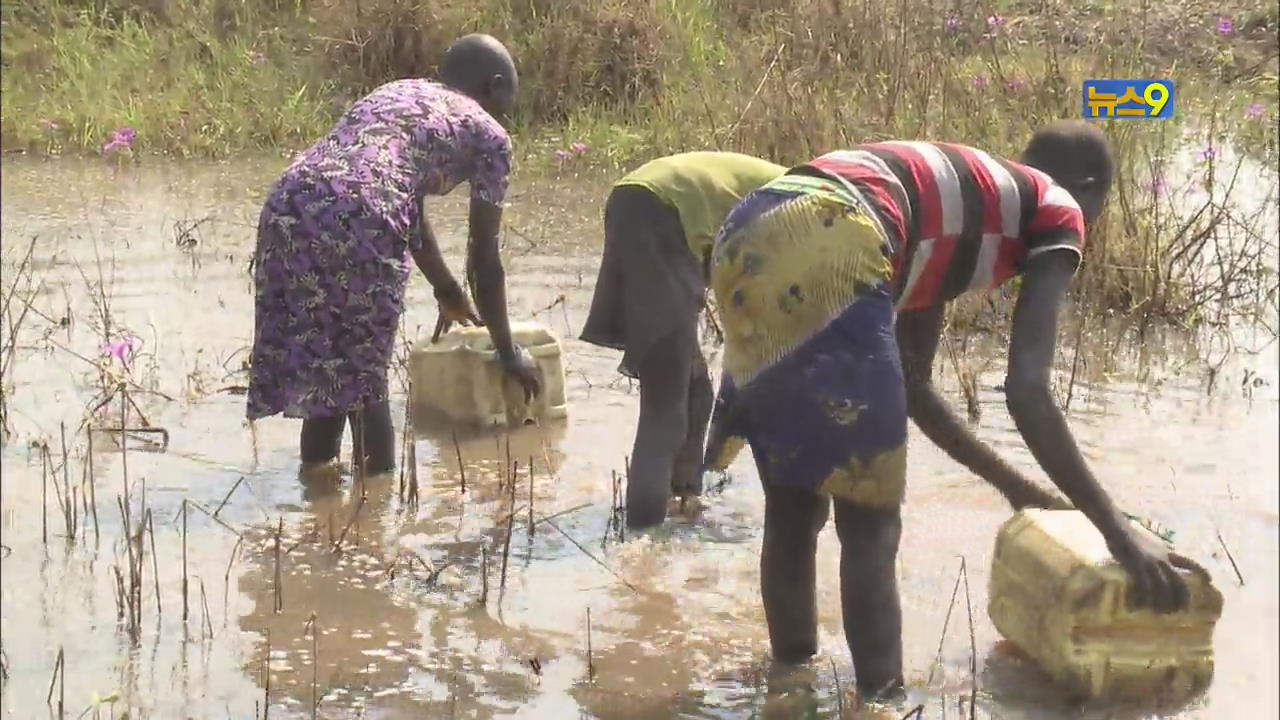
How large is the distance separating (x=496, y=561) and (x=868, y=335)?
1.44m

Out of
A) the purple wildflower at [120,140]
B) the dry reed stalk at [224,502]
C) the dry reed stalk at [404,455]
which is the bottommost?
the dry reed stalk at [224,502]

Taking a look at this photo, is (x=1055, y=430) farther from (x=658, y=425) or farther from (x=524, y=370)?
(x=524, y=370)

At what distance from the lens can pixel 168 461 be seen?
15.8 ft

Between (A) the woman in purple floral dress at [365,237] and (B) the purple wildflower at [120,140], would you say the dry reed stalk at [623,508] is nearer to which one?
(A) the woman in purple floral dress at [365,237]

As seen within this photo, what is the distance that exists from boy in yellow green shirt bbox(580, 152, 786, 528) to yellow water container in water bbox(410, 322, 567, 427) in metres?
0.88

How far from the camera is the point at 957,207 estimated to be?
10.3 feet

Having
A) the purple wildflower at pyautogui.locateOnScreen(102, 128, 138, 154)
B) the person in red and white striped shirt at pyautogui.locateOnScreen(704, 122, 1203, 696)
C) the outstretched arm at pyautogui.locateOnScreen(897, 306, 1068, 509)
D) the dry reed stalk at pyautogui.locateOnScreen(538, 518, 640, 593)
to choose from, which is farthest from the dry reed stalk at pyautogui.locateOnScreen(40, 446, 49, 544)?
the purple wildflower at pyautogui.locateOnScreen(102, 128, 138, 154)

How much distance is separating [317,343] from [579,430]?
1.11m

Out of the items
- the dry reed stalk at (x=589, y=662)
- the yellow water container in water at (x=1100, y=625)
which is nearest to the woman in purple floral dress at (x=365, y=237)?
the dry reed stalk at (x=589, y=662)

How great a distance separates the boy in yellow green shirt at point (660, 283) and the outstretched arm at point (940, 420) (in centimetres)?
59

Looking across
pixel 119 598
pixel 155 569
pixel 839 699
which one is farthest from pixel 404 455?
pixel 839 699

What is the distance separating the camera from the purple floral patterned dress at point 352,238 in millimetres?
4293

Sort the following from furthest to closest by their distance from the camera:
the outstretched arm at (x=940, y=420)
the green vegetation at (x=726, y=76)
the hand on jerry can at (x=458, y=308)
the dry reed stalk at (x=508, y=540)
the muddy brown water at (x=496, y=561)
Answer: the green vegetation at (x=726, y=76) < the hand on jerry can at (x=458, y=308) < the dry reed stalk at (x=508, y=540) < the outstretched arm at (x=940, y=420) < the muddy brown water at (x=496, y=561)

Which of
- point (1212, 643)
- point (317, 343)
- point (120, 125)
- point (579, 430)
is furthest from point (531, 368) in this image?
point (120, 125)
